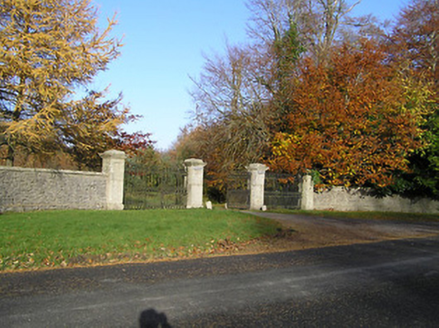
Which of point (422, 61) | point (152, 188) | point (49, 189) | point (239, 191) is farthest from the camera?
point (422, 61)

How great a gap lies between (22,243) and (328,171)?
18159mm

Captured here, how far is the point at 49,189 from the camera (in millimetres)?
15148

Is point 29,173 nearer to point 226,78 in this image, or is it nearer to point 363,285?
point 363,285

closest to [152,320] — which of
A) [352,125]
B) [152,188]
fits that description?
[152,188]

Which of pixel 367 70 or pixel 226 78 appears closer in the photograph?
pixel 367 70

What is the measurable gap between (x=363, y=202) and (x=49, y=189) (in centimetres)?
1794

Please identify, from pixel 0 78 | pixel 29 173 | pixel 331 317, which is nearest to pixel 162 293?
pixel 331 317

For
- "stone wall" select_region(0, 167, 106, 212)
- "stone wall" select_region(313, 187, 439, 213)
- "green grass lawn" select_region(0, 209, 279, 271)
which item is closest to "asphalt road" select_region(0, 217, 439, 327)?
"green grass lawn" select_region(0, 209, 279, 271)

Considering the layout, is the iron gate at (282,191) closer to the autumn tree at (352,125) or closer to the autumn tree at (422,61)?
the autumn tree at (352,125)

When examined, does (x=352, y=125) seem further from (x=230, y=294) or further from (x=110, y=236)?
(x=230, y=294)

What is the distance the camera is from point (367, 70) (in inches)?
1008

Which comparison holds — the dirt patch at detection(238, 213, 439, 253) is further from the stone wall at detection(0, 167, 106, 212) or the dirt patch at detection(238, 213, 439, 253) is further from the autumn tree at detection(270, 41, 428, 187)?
the autumn tree at detection(270, 41, 428, 187)

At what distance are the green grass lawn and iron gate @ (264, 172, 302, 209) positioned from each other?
7621mm

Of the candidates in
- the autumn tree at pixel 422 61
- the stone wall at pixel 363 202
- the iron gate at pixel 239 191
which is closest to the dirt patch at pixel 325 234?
the iron gate at pixel 239 191
